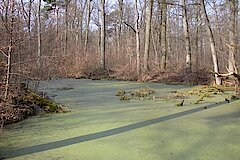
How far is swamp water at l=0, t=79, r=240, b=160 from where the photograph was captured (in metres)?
3.22

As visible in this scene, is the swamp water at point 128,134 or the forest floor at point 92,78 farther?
the forest floor at point 92,78

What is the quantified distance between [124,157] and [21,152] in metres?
1.16

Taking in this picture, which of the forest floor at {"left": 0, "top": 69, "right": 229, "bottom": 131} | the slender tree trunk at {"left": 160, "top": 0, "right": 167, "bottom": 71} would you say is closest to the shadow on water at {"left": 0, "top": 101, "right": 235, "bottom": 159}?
the forest floor at {"left": 0, "top": 69, "right": 229, "bottom": 131}

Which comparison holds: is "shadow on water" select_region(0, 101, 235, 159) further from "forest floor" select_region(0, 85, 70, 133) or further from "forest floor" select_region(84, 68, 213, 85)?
"forest floor" select_region(84, 68, 213, 85)

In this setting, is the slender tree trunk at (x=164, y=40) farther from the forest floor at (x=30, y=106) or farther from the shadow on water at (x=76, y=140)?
the shadow on water at (x=76, y=140)

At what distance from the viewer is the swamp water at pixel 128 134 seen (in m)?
3.22

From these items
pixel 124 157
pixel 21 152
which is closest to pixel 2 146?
pixel 21 152

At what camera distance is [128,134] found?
4027 mm

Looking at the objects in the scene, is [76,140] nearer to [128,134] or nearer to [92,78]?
[128,134]

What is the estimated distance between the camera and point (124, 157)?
3.11 meters

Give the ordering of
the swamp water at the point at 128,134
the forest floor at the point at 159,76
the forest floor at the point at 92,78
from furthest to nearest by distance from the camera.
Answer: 1. the forest floor at the point at 159,76
2. the forest floor at the point at 92,78
3. the swamp water at the point at 128,134

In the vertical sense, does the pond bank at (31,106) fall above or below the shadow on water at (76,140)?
above

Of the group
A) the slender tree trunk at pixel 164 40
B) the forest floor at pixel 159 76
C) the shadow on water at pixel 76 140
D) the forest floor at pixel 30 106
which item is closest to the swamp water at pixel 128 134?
the shadow on water at pixel 76 140

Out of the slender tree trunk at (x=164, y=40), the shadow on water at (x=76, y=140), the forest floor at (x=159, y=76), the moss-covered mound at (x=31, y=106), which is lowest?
the shadow on water at (x=76, y=140)
